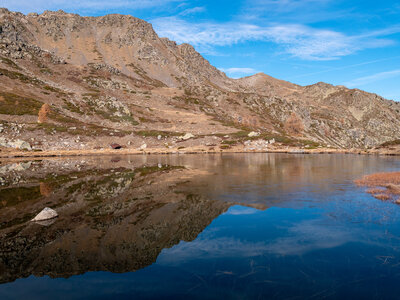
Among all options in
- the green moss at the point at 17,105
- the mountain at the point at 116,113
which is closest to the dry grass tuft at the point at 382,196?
the mountain at the point at 116,113

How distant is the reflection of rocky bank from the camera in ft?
36.4

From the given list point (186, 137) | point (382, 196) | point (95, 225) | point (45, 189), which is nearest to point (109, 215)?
point (95, 225)

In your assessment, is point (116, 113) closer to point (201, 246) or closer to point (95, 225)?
point (95, 225)

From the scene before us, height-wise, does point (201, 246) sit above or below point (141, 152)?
below

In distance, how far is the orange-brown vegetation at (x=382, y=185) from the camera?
21562 millimetres

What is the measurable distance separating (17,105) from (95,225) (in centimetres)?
10094

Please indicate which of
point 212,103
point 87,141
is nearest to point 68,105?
point 87,141

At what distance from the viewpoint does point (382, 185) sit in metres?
26.2

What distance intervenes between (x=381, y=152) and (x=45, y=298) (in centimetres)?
8743

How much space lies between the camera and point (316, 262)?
10.7 meters

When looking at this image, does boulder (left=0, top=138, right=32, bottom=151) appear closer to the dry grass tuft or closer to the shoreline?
the shoreline

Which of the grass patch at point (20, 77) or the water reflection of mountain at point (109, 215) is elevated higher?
the grass patch at point (20, 77)

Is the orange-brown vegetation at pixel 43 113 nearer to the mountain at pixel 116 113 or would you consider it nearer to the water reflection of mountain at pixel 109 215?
the mountain at pixel 116 113

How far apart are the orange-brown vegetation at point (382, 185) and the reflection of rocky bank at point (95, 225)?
12696mm
